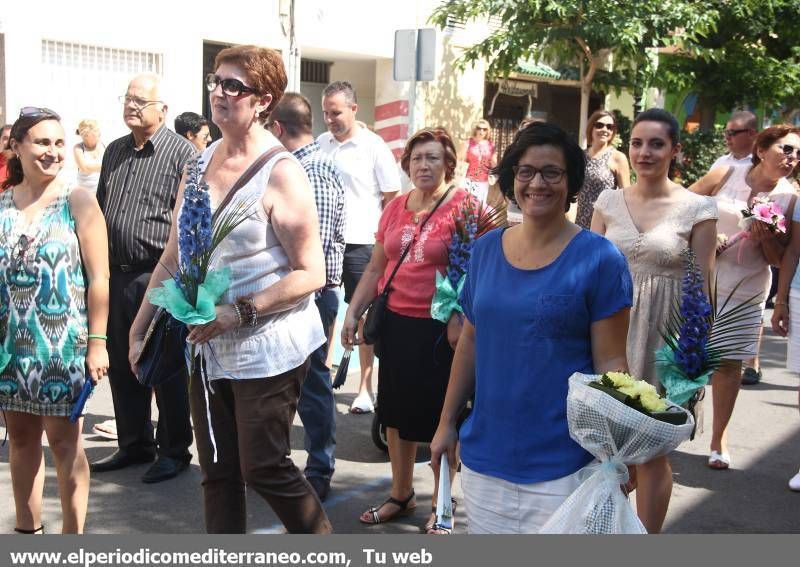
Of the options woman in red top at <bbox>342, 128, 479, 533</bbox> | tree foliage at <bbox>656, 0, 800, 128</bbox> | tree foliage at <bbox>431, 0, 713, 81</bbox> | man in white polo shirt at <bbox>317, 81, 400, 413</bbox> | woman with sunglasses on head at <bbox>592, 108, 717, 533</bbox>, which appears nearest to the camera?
woman with sunglasses on head at <bbox>592, 108, 717, 533</bbox>

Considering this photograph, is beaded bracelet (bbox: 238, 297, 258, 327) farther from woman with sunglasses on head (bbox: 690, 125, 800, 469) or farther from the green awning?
the green awning

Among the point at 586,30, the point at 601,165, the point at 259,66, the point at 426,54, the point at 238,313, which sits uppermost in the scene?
the point at 586,30

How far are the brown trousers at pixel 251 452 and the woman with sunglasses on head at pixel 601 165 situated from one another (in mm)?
5251

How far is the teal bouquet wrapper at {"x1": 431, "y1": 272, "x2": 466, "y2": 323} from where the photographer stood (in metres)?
4.63

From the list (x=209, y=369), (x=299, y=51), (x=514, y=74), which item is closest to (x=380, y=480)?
(x=209, y=369)

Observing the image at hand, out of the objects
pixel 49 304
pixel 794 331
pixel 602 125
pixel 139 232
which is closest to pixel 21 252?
pixel 49 304

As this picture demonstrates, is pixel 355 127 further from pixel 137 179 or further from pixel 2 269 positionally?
pixel 2 269

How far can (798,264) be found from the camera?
588 cm

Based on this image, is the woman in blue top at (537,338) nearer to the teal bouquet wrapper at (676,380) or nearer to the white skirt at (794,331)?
the teal bouquet wrapper at (676,380)

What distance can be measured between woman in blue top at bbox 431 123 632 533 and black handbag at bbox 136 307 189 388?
1.12m

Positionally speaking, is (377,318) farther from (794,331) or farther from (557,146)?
(794,331)

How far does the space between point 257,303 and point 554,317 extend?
1.05m

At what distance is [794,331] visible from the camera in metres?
5.87

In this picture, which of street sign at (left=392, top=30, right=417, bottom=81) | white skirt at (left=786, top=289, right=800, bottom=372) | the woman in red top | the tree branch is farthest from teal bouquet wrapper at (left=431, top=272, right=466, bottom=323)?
the tree branch
